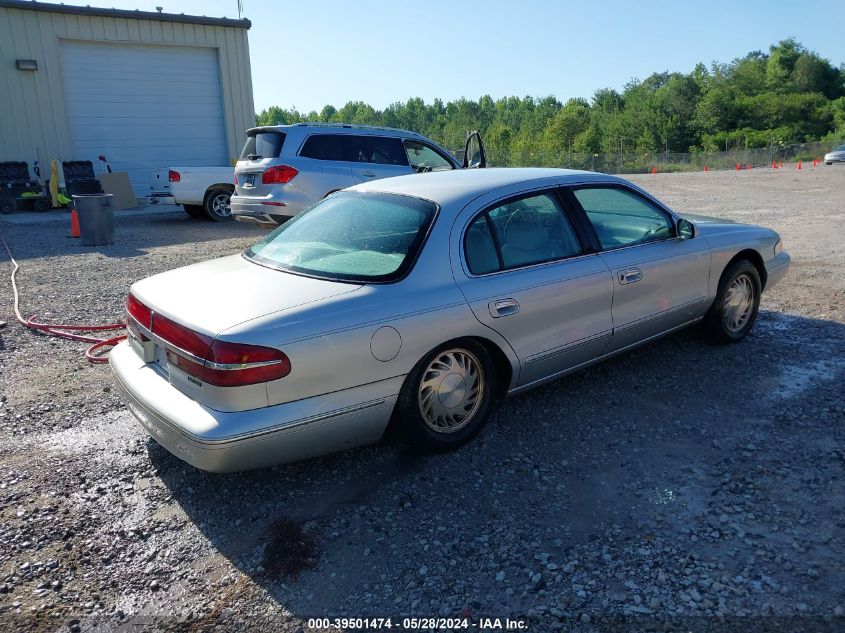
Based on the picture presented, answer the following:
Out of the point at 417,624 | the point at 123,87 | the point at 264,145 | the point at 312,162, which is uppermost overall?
the point at 123,87

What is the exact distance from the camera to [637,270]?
4.53 metres

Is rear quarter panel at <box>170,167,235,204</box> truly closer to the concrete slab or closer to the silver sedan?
the concrete slab

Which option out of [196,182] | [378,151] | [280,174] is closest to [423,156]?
[378,151]

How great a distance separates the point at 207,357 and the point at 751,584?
94.9 inches

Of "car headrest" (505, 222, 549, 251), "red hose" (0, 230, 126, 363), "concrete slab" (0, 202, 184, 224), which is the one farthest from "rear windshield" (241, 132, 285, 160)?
"car headrest" (505, 222, 549, 251)

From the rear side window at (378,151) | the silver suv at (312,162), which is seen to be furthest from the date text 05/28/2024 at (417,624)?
the rear side window at (378,151)

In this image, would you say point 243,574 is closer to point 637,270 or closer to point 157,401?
point 157,401

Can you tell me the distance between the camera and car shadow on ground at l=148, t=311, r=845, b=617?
2.86m

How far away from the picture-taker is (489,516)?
325 cm

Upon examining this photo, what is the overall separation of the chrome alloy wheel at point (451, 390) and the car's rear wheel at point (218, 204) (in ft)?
38.9

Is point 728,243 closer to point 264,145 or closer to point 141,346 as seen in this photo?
point 141,346

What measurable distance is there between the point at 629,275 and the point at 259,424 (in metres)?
2.59

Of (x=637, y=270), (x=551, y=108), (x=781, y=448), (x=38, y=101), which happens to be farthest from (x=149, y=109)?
(x=551, y=108)

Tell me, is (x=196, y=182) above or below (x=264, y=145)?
below
